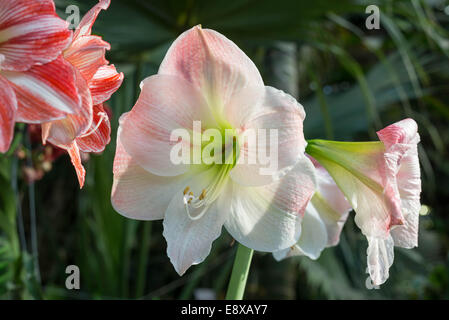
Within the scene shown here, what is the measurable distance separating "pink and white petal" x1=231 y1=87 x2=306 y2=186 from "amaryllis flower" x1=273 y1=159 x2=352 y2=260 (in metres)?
0.07

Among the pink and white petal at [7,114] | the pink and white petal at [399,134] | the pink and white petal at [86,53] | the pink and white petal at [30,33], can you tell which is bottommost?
the pink and white petal at [399,134]

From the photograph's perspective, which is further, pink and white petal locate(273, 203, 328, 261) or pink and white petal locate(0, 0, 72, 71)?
pink and white petal locate(273, 203, 328, 261)

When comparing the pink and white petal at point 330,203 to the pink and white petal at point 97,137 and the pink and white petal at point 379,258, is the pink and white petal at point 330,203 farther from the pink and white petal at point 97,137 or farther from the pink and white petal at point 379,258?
the pink and white petal at point 97,137

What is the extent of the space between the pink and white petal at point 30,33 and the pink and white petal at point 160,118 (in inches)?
2.4

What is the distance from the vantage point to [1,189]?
0.59m

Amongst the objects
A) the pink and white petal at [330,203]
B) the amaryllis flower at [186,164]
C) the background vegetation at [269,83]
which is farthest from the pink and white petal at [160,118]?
the background vegetation at [269,83]

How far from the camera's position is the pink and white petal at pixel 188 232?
0.31 m

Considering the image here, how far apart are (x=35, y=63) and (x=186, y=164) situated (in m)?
0.12

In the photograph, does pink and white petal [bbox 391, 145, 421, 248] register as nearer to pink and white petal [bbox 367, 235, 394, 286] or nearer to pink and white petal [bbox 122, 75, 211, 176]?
pink and white petal [bbox 367, 235, 394, 286]

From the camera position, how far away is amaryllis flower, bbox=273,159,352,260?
1.21ft

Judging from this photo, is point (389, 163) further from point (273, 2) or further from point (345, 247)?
point (345, 247)

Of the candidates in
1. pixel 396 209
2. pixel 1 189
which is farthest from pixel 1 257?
pixel 396 209

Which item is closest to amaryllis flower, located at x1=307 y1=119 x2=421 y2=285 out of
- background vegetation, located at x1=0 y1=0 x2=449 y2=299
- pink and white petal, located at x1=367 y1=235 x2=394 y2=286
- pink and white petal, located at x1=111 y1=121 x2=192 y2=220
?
pink and white petal, located at x1=367 y1=235 x2=394 y2=286
